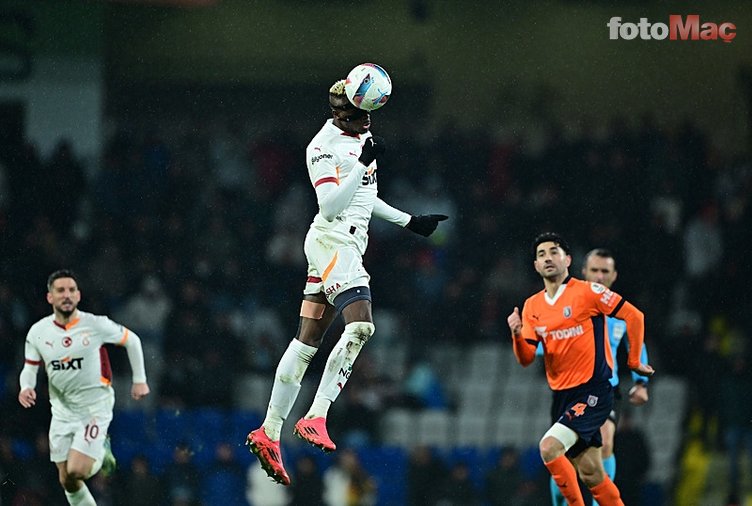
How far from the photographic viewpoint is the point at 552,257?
25.5 feet

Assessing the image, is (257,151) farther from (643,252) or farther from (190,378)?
(643,252)

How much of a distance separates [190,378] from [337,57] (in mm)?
3170

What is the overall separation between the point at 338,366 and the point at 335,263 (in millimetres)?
524

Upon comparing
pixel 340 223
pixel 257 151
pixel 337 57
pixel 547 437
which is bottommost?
pixel 547 437

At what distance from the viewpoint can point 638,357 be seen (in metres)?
7.61

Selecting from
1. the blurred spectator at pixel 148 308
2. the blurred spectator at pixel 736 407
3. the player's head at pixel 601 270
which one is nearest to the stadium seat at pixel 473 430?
the blurred spectator at pixel 736 407

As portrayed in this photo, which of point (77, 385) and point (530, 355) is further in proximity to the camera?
point (77, 385)

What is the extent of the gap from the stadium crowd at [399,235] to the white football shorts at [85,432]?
286 cm

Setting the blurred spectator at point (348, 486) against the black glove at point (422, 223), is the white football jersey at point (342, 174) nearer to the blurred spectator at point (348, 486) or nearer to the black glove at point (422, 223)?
the black glove at point (422, 223)

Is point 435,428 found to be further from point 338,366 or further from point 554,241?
point 338,366

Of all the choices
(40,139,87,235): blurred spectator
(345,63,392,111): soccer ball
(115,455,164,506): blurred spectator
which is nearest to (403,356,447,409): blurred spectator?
(115,455,164,506): blurred spectator

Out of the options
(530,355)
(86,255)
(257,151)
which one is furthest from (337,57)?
(530,355)

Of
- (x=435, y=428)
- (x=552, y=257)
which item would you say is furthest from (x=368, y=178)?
(x=435, y=428)

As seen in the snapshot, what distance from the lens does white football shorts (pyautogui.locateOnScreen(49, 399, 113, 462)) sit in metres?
9.22
